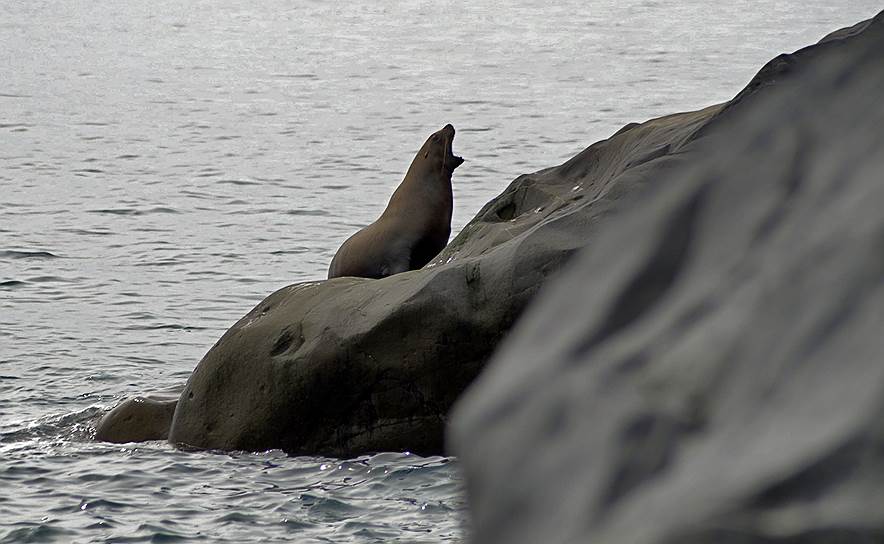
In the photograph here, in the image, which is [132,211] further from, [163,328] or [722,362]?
[722,362]

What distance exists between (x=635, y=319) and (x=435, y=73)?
22832 millimetres

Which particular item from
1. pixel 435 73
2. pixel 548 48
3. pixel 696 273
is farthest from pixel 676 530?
pixel 548 48

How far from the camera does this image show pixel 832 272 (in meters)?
1.15

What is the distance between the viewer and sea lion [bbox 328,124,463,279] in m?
8.40

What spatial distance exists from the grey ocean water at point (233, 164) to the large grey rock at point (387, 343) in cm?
19

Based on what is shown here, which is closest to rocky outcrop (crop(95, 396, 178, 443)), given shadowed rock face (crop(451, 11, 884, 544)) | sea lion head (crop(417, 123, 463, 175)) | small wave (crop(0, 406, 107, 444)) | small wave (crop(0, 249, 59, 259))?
small wave (crop(0, 406, 107, 444))

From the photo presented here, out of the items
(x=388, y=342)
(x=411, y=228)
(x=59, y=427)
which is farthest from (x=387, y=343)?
(x=411, y=228)

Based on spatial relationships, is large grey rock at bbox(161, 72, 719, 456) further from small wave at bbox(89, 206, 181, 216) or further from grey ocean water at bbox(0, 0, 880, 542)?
small wave at bbox(89, 206, 181, 216)

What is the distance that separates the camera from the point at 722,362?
3.78 feet

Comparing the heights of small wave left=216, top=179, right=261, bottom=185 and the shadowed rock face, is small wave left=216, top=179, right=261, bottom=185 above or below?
below

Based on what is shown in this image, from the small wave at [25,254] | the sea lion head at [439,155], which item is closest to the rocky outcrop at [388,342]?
the sea lion head at [439,155]

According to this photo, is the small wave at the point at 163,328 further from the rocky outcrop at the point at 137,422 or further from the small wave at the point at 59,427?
the rocky outcrop at the point at 137,422

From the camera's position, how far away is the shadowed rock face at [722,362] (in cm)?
97

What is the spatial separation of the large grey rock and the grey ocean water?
7.5 inches
